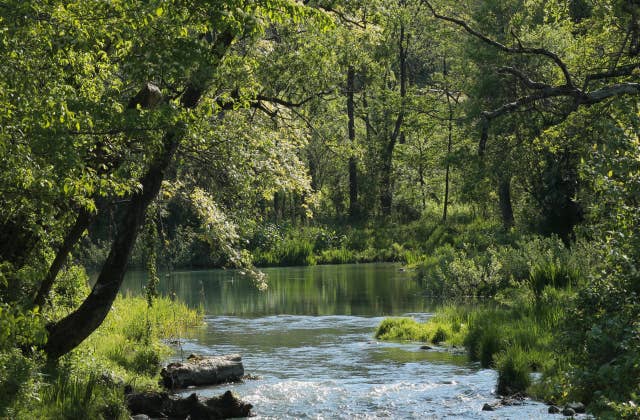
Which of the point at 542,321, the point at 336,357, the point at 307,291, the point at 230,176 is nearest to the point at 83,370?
the point at 230,176

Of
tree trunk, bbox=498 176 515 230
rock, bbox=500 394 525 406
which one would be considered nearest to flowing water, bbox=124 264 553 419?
rock, bbox=500 394 525 406

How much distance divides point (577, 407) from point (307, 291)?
19.0 meters

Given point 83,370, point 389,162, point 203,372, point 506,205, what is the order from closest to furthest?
1. point 83,370
2. point 203,372
3. point 506,205
4. point 389,162

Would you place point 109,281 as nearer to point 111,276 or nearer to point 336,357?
point 111,276

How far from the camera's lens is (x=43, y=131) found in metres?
8.89

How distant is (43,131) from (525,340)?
9123 millimetres

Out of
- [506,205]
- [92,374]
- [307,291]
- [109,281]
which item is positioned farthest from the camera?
[506,205]

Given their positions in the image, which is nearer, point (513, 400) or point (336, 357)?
point (513, 400)

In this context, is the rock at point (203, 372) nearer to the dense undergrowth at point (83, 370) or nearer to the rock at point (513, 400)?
the dense undergrowth at point (83, 370)

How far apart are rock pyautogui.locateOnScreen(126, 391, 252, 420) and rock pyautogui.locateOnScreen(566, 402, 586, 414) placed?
14.7 feet

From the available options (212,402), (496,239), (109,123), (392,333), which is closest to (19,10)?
(109,123)

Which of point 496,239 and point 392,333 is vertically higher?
point 496,239

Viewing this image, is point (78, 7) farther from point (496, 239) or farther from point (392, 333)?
point (496, 239)

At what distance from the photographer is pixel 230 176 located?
15.0 m
